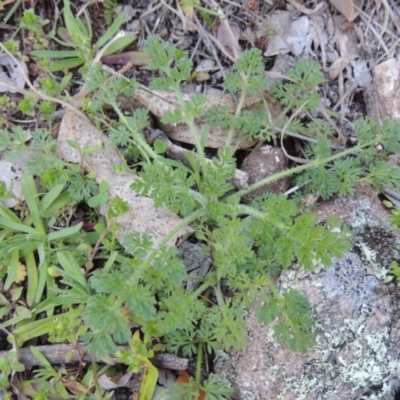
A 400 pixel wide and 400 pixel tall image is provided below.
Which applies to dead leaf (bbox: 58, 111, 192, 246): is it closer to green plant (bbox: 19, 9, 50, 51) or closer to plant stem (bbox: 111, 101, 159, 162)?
plant stem (bbox: 111, 101, 159, 162)

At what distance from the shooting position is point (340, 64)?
3748mm

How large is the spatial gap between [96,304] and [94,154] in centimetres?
125

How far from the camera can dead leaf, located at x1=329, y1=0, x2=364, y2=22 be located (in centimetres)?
371

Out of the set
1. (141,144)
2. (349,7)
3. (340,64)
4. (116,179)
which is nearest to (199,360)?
(116,179)

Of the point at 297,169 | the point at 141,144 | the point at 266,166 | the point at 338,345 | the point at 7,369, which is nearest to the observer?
the point at 338,345

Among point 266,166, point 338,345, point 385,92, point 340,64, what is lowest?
point 338,345

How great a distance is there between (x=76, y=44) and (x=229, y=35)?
1100 millimetres

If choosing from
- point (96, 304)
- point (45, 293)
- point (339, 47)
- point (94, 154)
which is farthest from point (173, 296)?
point (339, 47)

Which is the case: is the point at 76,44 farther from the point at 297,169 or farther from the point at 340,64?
the point at 340,64

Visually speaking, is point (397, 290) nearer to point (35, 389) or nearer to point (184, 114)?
point (184, 114)

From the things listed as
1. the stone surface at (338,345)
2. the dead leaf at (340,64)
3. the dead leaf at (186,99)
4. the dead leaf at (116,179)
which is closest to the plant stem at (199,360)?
the stone surface at (338,345)

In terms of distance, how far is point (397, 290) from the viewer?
2820 millimetres

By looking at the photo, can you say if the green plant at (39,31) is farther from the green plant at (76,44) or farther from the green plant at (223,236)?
the green plant at (223,236)

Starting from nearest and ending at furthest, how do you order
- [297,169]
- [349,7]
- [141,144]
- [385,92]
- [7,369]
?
[7,369]
[297,169]
[141,144]
[385,92]
[349,7]
